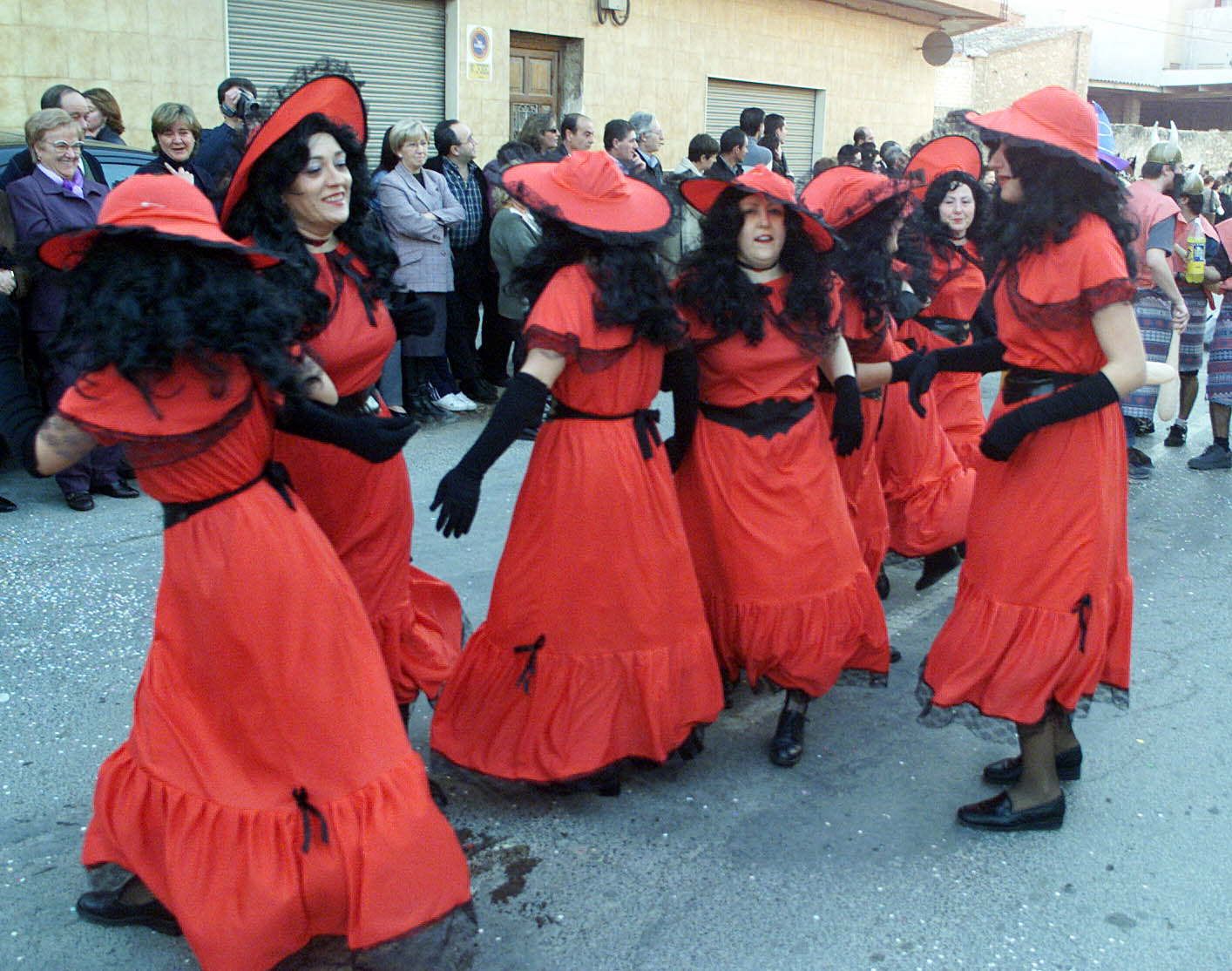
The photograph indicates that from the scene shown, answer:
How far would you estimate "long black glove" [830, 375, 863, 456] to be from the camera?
4191 mm

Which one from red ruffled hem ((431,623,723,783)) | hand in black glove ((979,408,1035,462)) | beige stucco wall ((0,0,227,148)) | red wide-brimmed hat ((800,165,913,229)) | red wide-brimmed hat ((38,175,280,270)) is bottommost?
red ruffled hem ((431,623,723,783))

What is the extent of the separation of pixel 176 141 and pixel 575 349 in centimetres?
449

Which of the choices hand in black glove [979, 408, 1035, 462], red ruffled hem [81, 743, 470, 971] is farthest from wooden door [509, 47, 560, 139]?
red ruffled hem [81, 743, 470, 971]

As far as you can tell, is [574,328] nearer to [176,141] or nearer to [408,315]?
[408,315]

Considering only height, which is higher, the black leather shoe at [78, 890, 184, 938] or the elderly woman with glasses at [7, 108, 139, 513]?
the elderly woman with glasses at [7, 108, 139, 513]

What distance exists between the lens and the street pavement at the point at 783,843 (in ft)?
10.4

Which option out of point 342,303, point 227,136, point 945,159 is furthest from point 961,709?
point 227,136

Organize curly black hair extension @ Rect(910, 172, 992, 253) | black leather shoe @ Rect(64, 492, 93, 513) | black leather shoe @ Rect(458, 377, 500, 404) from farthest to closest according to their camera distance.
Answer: black leather shoe @ Rect(458, 377, 500, 404) < black leather shoe @ Rect(64, 492, 93, 513) < curly black hair extension @ Rect(910, 172, 992, 253)

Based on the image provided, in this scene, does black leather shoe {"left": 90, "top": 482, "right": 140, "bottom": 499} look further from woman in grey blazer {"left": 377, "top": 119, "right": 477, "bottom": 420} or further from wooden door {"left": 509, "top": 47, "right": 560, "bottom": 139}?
wooden door {"left": 509, "top": 47, "right": 560, "bottom": 139}

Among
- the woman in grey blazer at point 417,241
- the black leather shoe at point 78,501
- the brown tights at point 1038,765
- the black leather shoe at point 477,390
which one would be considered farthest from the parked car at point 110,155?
the brown tights at point 1038,765

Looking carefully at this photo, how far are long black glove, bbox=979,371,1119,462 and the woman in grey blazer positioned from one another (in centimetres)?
534

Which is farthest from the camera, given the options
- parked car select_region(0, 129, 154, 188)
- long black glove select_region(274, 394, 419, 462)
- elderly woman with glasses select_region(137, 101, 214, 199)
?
parked car select_region(0, 129, 154, 188)

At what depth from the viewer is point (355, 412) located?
11.8 feet

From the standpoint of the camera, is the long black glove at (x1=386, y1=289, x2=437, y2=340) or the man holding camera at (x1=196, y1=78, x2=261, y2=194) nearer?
the long black glove at (x1=386, y1=289, x2=437, y2=340)
